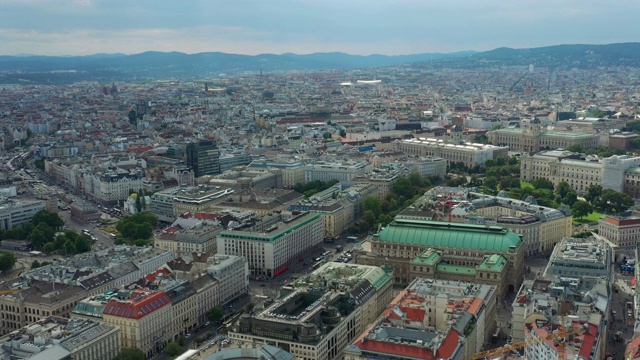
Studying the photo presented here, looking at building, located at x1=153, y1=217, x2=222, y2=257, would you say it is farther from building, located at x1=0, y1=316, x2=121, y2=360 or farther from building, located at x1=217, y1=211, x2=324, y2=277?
building, located at x1=0, y1=316, x2=121, y2=360

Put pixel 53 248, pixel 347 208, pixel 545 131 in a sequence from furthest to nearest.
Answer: pixel 545 131, pixel 347 208, pixel 53 248

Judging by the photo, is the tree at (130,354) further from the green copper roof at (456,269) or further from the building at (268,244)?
the green copper roof at (456,269)

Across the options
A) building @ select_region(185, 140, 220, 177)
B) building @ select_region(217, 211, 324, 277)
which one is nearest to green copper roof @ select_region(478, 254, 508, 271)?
building @ select_region(217, 211, 324, 277)

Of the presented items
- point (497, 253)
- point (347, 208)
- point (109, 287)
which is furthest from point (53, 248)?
point (497, 253)

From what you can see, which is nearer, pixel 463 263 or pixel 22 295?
pixel 22 295

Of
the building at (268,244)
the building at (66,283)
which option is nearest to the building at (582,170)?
the building at (268,244)

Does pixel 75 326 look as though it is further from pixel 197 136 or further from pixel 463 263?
pixel 197 136

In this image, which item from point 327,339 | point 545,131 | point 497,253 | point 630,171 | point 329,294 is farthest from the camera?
point 545,131
